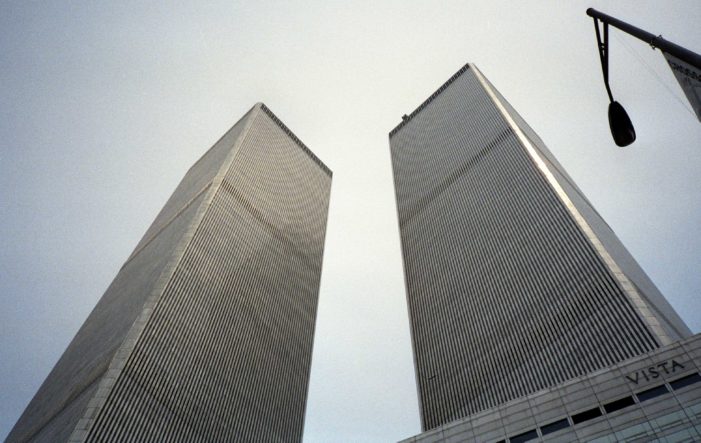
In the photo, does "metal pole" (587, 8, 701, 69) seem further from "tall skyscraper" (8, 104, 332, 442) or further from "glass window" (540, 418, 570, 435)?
"tall skyscraper" (8, 104, 332, 442)

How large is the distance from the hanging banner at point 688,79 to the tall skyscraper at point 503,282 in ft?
168

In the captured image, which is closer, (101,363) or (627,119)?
(627,119)

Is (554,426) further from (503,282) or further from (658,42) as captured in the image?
(503,282)

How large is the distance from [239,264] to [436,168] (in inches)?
2129

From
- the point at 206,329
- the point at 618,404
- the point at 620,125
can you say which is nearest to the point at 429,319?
the point at 206,329

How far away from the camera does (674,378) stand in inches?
1394

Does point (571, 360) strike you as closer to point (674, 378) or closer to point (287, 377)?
point (674, 378)

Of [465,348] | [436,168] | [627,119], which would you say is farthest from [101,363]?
[436,168]

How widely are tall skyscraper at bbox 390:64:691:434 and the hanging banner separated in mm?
51234

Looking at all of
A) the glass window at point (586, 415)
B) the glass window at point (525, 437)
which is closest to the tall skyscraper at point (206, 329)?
the glass window at point (525, 437)

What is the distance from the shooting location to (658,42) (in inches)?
400

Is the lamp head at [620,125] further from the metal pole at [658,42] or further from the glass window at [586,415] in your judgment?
the glass window at [586,415]

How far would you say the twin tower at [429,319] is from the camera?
42.9 meters

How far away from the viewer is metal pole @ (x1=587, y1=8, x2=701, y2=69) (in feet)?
30.5
